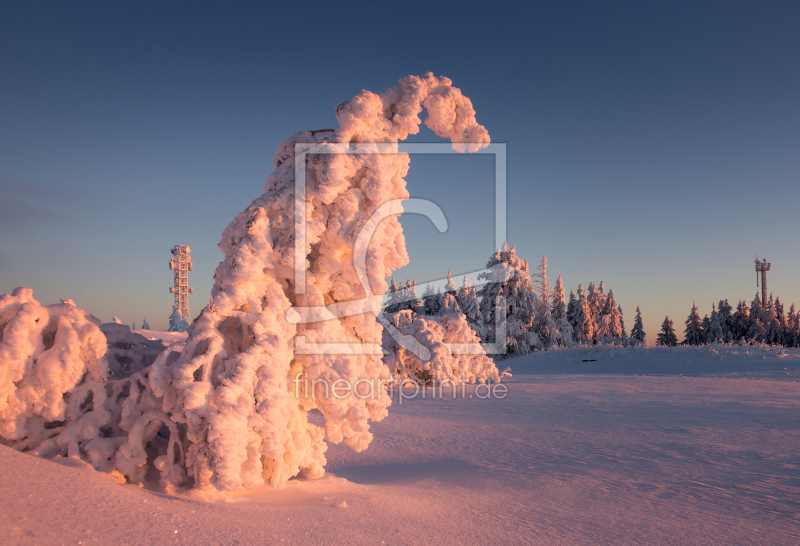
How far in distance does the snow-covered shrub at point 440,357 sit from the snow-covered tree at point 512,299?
16576mm

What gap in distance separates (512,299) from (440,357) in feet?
63.5

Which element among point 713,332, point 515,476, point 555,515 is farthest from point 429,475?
point 713,332

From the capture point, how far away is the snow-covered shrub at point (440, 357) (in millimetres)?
13519

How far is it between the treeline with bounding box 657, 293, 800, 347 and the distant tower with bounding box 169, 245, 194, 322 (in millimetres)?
55469

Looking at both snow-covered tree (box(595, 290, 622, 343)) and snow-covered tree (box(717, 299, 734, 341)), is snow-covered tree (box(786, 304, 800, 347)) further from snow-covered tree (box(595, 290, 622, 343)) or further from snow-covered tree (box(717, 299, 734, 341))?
snow-covered tree (box(595, 290, 622, 343))

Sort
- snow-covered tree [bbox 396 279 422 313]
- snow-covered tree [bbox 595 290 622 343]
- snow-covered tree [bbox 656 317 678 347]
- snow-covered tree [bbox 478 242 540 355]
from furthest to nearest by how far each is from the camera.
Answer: snow-covered tree [bbox 656 317 678 347] < snow-covered tree [bbox 595 290 622 343] < snow-covered tree [bbox 396 279 422 313] < snow-covered tree [bbox 478 242 540 355]

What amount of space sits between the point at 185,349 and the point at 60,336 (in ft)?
3.71

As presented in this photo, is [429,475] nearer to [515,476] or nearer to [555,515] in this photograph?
[515,476]

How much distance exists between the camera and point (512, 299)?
1240 inches

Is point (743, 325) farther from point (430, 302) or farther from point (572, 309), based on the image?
point (430, 302)

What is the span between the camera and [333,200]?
15.9 ft

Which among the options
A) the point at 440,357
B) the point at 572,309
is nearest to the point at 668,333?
the point at 572,309

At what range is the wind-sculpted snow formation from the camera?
12.3ft

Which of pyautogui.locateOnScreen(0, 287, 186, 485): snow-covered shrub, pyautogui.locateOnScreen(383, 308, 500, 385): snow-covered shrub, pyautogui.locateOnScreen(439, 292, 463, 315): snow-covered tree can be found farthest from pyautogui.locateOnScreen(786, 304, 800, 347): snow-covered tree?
pyautogui.locateOnScreen(0, 287, 186, 485): snow-covered shrub
